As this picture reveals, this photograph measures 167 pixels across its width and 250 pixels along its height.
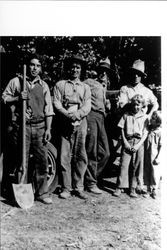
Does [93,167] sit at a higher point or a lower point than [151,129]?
lower

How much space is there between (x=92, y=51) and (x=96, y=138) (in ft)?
3.76

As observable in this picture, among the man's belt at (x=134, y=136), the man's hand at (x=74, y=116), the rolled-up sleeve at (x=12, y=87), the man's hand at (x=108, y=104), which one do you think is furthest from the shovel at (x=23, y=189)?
the man's belt at (x=134, y=136)

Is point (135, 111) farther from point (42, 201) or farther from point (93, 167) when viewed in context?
point (42, 201)

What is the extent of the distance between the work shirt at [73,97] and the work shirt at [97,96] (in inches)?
6.7

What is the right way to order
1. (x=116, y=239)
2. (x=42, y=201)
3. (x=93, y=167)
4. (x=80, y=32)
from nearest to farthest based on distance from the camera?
A: (x=116, y=239) → (x=80, y=32) → (x=42, y=201) → (x=93, y=167)

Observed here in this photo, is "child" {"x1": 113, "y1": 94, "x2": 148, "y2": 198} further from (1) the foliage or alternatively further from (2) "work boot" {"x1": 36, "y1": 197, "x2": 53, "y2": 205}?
(2) "work boot" {"x1": 36, "y1": 197, "x2": 53, "y2": 205}

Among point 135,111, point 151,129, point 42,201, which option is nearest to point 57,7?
point 135,111

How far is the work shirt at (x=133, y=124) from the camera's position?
4.79 metres

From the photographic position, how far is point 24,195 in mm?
4438

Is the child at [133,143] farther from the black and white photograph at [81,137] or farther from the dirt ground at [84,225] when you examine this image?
the dirt ground at [84,225]

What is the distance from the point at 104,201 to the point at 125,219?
1.43 feet

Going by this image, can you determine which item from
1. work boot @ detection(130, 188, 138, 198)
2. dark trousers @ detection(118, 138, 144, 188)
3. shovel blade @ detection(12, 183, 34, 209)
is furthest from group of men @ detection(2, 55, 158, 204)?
work boot @ detection(130, 188, 138, 198)

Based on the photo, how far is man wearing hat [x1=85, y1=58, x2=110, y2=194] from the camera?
4.83 m

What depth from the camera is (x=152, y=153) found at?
15.7 feet
